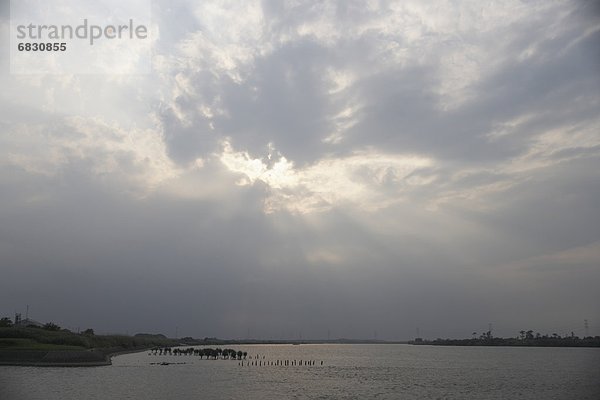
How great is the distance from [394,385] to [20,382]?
4730cm

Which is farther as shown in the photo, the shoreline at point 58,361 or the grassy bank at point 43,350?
the grassy bank at point 43,350

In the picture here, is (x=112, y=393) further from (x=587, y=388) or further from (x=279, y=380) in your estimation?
(x=587, y=388)

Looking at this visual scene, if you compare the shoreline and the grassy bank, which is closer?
the shoreline

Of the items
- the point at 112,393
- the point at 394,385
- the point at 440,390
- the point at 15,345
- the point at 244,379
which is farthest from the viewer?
the point at 15,345

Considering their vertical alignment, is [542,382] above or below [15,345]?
below

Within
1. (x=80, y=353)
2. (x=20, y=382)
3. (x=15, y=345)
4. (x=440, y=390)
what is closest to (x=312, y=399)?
(x=440, y=390)

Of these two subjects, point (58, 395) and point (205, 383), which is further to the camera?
point (205, 383)

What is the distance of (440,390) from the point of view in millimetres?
64562

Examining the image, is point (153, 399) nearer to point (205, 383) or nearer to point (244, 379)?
point (205, 383)

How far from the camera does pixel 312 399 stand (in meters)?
53.4

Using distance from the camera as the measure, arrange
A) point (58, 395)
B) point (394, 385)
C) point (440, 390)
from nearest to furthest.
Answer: point (58, 395) → point (440, 390) → point (394, 385)

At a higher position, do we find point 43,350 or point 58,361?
point 43,350

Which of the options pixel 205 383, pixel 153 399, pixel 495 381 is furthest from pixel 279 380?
pixel 495 381

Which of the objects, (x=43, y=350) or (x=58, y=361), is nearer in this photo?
(x=58, y=361)
